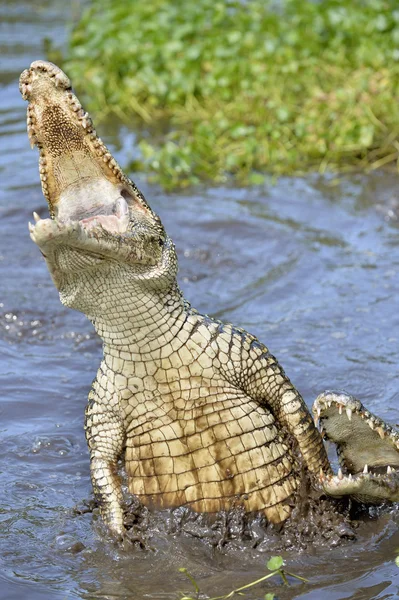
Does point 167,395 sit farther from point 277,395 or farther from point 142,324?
point 277,395

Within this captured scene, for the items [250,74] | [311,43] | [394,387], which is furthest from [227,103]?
[394,387]

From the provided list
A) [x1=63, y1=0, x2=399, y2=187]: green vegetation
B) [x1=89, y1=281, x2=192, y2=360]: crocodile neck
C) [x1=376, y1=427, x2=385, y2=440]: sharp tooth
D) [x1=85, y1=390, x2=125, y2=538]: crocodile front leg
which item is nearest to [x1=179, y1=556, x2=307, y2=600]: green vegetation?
[x1=85, y1=390, x2=125, y2=538]: crocodile front leg

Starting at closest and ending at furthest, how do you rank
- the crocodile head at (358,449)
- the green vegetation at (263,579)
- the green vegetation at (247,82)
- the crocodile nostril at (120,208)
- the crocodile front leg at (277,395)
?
the green vegetation at (263,579), the crocodile nostril at (120,208), the crocodile head at (358,449), the crocodile front leg at (277,395), the green vegetation at (247,82)

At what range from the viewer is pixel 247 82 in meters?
9.45

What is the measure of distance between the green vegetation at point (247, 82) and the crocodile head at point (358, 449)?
452cm

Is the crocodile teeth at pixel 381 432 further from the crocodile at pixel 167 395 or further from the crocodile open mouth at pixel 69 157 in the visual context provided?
the crocodile open mouth at pixel 69 157

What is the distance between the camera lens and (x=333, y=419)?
409cm

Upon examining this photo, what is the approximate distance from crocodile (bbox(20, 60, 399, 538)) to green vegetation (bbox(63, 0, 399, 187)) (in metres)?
4.50

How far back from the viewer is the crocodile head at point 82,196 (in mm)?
3713

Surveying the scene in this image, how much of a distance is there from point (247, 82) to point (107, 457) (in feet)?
19.9

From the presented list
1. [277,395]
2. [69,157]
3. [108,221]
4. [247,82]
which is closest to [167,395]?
[277,395]

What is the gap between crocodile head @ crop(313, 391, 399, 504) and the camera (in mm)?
3979

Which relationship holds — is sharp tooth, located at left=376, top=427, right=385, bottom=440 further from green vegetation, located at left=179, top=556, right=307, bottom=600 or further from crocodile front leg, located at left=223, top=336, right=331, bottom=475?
green vegetation, located at left=179, top=556, right=307, bottom=600

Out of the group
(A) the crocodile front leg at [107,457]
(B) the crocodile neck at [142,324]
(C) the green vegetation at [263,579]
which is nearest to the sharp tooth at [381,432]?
(C) the green vegetation at [263,579]
